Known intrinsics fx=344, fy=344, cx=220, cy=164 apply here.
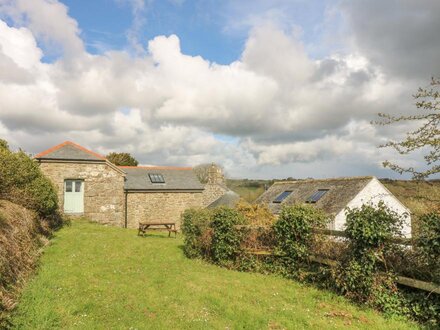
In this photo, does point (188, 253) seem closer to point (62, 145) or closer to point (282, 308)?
point (282, 308)

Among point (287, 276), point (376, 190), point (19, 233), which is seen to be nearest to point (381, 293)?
point (287, 276)

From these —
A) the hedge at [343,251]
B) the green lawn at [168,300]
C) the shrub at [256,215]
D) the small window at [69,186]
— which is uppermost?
the small window at [69,186]

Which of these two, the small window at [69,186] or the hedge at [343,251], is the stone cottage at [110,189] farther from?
the hedge at [343,251]

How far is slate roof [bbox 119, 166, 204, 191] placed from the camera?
29.2m

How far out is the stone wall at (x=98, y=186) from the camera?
2433 cm

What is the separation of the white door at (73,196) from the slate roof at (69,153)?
Result: 177 centimetres

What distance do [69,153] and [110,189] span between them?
3.89m

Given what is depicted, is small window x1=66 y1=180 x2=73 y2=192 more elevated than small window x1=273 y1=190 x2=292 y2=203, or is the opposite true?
small window x1=66 y1=180 x2=73 y2=192

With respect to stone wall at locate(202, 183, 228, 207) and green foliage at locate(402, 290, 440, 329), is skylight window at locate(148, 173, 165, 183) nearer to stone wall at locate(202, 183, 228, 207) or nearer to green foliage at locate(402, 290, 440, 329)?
stone wall at locate(202, 183, 228, 207)

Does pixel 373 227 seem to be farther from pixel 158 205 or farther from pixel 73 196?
pixel 158 205

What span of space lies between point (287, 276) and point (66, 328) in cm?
631

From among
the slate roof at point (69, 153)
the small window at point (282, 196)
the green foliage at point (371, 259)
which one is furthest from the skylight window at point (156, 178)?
the green foliage at point (371, 259)

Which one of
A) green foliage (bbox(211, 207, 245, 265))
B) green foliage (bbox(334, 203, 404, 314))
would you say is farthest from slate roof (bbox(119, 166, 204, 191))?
green foliage (bbox(334, 203, 404, 314))

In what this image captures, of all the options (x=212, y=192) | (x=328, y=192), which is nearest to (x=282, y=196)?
(x=328, y=192)
